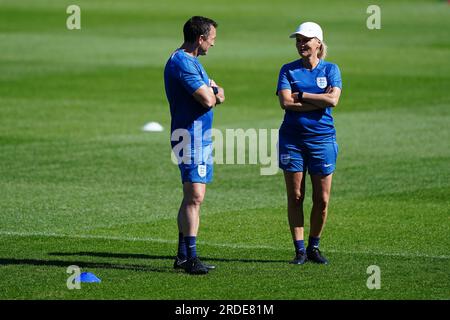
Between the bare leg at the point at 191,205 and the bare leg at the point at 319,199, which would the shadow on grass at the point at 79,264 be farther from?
the bare leg at the point at 319,199

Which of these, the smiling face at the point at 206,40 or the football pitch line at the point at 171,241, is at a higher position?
the smiling face at the point at 206,40

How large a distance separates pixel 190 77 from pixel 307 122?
127cm

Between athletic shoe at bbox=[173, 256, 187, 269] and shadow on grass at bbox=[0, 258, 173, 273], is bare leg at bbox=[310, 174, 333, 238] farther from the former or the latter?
shadow on grass at bbox=[0, 258, 173, 273]

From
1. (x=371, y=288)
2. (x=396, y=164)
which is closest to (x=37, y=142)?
(x=396, y=164)

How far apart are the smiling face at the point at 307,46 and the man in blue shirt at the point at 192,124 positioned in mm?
841

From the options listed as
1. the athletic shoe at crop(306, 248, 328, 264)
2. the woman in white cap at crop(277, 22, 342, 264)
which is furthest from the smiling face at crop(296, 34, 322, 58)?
the athletic shoe at crop(306, 248, 328, 264)

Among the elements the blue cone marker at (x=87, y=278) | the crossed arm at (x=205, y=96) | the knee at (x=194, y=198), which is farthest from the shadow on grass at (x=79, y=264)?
the crossed arm at (x=205, y=96)

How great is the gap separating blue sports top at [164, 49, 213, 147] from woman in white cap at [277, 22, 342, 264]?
807 millimetres

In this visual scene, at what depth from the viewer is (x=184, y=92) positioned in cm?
1091

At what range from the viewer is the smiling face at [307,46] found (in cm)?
1106

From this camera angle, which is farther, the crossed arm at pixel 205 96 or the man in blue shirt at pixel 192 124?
the man in blue shirt at pixel 192 124

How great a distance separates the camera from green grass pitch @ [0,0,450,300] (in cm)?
1078

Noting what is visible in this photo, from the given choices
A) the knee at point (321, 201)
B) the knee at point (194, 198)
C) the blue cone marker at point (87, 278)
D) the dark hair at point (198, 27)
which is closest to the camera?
the blue cone marker at point (87, 278)

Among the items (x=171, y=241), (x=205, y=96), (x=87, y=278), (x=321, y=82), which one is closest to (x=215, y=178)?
(x=171, y=241)
